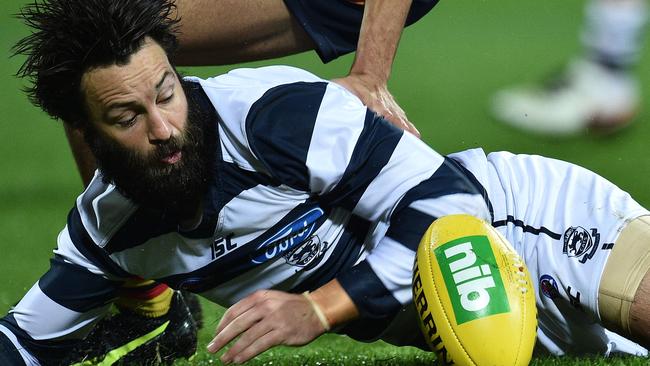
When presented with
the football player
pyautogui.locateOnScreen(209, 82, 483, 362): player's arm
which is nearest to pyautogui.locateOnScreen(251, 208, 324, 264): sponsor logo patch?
pyautogui.locateOnScreen(209, 82, 483, 362): player's arm

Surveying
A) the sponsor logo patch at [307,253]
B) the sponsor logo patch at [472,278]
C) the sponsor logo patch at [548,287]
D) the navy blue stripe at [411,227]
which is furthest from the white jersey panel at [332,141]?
the sponsor logo patch at [548,287]

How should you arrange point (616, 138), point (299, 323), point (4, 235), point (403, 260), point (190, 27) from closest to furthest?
point (299, 323) → point (403, 260) → point (190, 27) → point (4, 235) → point (616, 138)

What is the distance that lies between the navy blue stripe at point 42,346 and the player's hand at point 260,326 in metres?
1.18

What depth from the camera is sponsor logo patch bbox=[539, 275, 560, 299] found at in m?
3.86

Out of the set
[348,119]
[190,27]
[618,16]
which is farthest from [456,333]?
[618,16]

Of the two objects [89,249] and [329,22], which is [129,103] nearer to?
[89,249]

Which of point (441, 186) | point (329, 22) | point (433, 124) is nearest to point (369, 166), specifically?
point (441, 186)

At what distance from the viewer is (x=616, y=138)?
838 centimetres

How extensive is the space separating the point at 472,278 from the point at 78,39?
1.28m

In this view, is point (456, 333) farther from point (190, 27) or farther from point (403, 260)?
point (190, 27)

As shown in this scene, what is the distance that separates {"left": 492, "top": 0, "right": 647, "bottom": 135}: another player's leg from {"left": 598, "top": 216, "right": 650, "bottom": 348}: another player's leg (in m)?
4.94

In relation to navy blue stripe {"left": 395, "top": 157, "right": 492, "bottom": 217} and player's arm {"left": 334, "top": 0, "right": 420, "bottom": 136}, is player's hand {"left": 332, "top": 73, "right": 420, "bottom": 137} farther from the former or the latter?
navy blue stripe {"left": 395, "top": 157, "right": 492, "bottom": 217}

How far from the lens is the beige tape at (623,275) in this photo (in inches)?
145

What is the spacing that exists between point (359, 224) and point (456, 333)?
0.78m
